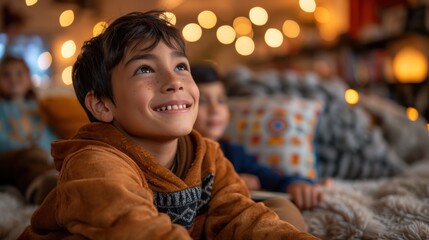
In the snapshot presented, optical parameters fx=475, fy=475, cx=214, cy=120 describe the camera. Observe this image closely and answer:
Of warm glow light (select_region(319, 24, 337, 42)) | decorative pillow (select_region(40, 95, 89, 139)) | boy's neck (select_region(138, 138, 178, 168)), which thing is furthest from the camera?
warm glow light (select_region(319, 24, 337, 42))

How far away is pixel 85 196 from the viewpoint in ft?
2.06

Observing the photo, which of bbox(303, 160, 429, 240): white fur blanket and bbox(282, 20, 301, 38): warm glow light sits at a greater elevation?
bbox(282, 20, 301, 38): warm glow light

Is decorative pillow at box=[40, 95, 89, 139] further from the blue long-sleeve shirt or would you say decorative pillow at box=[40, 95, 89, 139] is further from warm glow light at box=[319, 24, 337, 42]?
warm glow light at box=[319, 24, 337, 42]

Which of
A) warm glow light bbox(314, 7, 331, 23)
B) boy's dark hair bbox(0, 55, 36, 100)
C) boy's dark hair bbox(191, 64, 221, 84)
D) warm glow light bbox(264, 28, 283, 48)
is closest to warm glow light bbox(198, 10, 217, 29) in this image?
warm glow light bbox(264, 28, 283, 48)

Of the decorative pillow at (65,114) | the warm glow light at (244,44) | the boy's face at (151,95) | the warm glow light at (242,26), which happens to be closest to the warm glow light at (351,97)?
the decorative pillow at (65,114)

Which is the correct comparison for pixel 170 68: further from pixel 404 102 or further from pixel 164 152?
pixel 404 102

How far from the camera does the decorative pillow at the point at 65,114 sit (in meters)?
1.89

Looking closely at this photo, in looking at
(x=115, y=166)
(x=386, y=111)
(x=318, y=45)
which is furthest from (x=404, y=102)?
(x=115, y=166)

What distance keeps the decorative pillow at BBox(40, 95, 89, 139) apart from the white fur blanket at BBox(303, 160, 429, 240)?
43.3 inches

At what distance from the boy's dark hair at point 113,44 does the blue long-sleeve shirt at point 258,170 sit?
22.8 inches

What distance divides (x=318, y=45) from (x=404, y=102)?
→ 4.44 ft

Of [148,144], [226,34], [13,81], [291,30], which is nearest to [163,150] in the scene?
[148,144]

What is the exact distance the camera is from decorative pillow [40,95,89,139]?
1.89m

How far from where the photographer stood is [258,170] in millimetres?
1383
